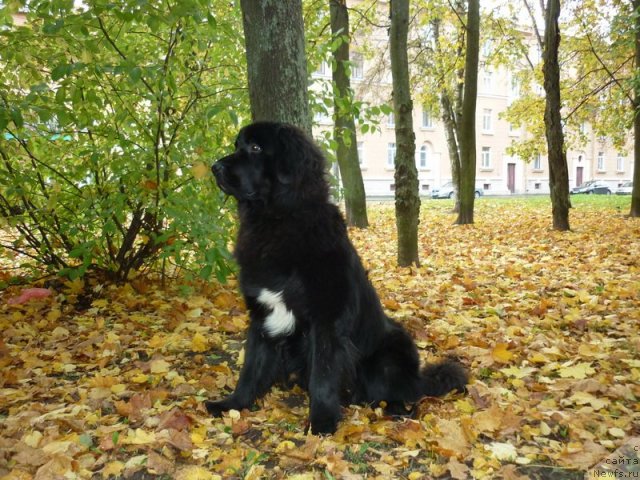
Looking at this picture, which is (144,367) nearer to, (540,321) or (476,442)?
(476,442)

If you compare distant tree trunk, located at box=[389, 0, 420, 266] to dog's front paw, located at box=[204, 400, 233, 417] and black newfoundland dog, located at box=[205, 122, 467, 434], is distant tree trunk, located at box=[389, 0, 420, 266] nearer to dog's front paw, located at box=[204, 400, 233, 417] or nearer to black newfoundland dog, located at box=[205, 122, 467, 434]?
black newfoundland dog, located at box=[205, 122, 467, 434]

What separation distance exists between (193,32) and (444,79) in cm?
1476

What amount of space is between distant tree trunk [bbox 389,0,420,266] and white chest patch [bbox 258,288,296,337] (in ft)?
14.7

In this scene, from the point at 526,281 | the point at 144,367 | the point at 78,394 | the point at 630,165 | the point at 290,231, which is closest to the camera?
the point at 290,231

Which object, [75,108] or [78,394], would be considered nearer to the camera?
[78,394]

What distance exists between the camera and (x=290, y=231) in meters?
2.97

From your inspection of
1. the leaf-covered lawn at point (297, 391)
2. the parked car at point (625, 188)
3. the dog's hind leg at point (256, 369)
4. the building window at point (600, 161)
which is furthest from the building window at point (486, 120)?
the dog's hind leg at point (256, 369)

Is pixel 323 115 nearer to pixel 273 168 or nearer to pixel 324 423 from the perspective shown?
pixel 273 168

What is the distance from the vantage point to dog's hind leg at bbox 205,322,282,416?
321 cm

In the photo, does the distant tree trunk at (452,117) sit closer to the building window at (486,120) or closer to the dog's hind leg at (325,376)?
the dog's hind leg at (325,376)

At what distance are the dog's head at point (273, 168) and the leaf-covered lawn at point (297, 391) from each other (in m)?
1.34

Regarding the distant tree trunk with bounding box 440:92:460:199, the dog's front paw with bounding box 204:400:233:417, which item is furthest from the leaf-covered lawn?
the distant tree trunk with bounding box 440:92:460:199

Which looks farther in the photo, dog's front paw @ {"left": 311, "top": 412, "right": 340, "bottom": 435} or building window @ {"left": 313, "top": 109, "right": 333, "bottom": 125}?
building window @ {"left": 313, "top": 109, "right": 333, "bottom": 125}

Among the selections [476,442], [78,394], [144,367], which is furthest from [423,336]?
[78,394]
